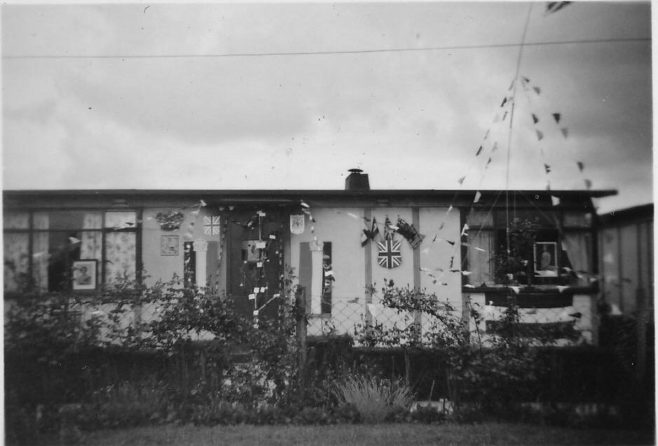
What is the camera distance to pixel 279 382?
396 centimetres

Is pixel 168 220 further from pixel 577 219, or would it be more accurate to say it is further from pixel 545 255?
pixel 577 219

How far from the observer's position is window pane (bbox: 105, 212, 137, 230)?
7715 millimetres

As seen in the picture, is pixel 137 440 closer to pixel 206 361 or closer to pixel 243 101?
pixel 206 361

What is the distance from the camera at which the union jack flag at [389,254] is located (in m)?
8.25

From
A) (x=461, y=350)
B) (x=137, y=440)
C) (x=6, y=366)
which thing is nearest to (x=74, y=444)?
(x=137, y=440)

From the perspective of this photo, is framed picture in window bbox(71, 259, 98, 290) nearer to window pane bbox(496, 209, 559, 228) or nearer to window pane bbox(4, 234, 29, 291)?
window pane bbox(4, 234, 29, 291)

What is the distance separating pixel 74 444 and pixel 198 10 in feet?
12.0

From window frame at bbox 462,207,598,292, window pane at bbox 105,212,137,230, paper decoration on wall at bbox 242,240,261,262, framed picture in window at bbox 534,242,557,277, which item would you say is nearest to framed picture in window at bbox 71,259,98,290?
window pane at bbox 105,212,137,230

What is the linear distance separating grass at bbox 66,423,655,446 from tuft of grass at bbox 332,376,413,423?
0.12 m

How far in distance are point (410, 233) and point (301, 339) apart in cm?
453

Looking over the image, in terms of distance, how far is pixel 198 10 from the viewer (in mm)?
4309

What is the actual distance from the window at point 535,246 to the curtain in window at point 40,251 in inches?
→ 244

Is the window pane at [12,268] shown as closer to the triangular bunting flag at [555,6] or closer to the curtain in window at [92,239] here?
the curtain in window at [92,239]

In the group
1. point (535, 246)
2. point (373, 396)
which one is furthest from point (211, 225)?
point (535, 246)
